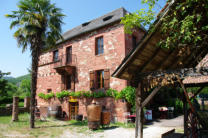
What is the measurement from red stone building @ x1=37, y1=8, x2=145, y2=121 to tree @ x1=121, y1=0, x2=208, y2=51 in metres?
7.82

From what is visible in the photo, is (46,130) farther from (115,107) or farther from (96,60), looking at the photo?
(96,60)

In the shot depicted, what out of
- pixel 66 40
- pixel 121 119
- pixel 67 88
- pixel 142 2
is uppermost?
pixel 66 40

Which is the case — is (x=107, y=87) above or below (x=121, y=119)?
above

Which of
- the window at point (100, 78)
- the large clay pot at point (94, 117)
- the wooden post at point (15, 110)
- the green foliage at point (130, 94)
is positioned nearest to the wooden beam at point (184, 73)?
the large clay pot at point (94, 117)

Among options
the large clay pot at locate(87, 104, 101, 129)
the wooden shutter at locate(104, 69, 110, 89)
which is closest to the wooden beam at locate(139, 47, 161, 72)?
the large clay pot at locate(87, 104, 101, 129)

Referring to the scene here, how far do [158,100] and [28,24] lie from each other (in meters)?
12.5

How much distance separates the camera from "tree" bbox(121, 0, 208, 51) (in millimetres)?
3275

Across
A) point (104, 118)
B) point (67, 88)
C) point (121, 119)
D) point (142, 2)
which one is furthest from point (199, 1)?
point (67, 88)

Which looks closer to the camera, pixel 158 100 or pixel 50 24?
pixel 50 24

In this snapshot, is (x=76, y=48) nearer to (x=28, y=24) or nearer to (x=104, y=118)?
(x=28, y=24)

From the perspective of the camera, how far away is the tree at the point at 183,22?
3275 millimetres

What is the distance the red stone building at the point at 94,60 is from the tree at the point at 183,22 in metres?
7.82

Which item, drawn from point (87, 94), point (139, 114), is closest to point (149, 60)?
point (139, 114)

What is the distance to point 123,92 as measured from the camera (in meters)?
11.6
